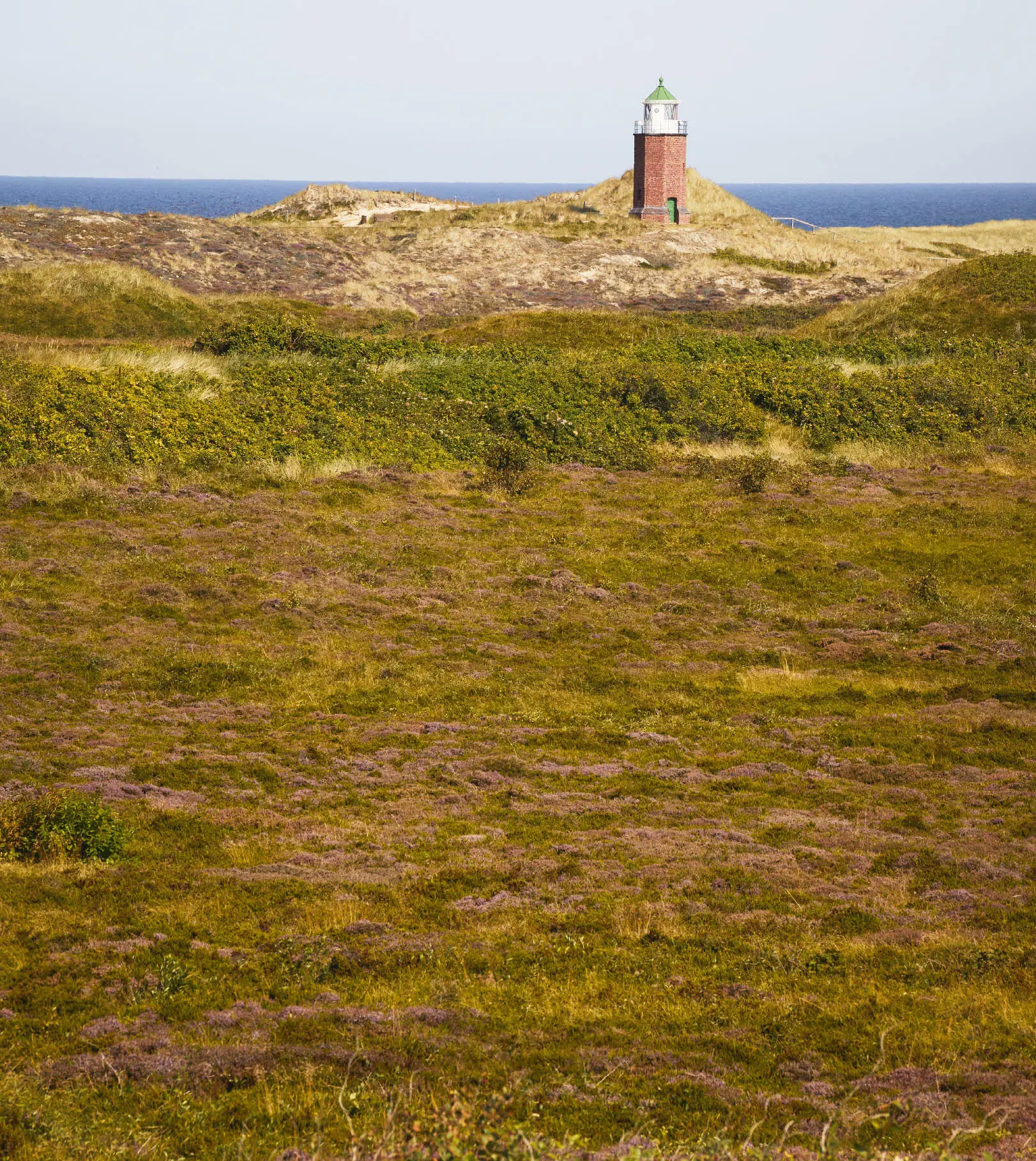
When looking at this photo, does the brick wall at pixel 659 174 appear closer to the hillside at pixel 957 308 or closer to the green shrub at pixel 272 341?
the hillside at pixel 957 308

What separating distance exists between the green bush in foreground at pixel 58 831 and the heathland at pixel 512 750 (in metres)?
0.07

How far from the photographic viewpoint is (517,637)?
2323cm

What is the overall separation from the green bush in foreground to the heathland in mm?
71

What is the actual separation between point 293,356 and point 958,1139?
39.0 m

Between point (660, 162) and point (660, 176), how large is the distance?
1.27 metres

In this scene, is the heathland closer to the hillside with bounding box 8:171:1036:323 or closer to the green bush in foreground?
the green bush in foreground

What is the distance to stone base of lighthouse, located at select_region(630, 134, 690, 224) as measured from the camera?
98.7m

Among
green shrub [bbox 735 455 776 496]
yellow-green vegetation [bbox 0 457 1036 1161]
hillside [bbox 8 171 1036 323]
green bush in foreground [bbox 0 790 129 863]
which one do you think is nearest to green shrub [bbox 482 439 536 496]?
yellow-green vegetation [bbox 0 457 1036 1161]

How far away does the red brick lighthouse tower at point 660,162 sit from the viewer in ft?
322

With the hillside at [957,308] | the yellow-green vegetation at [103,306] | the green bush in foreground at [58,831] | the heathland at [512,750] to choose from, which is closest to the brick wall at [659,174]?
the hillside at [957,308]

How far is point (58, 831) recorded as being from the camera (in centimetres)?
1320

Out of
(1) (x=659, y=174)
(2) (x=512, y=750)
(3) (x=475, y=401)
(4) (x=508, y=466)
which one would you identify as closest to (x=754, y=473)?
(4) (x=508, y=466)

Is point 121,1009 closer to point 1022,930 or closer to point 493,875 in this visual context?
point 493,875

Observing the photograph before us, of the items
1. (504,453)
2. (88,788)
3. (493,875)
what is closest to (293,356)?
(504,453)
